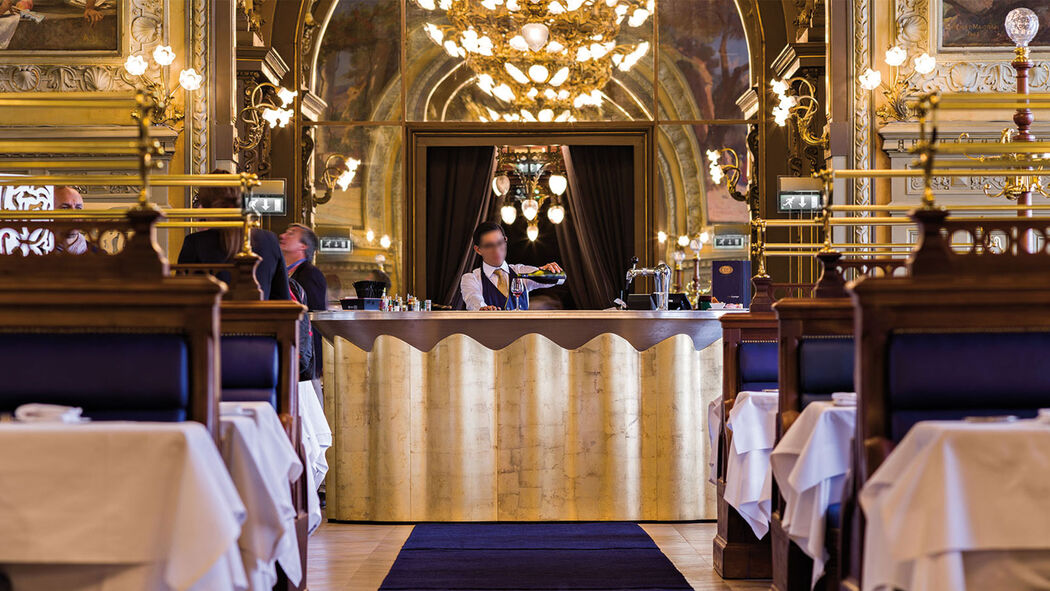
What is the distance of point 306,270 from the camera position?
637 cm

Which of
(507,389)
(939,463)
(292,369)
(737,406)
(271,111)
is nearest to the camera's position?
(939,463)

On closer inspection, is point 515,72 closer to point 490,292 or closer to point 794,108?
point 794,108

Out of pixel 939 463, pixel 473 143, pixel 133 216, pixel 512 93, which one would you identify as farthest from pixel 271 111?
pixel 939 463

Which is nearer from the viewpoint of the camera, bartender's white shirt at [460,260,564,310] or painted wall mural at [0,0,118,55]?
bartender's white shirt at [460,260,564,310]

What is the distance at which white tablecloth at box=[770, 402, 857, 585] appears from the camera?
11.1 ft

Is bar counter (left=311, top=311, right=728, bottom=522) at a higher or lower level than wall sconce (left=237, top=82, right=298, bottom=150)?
lower

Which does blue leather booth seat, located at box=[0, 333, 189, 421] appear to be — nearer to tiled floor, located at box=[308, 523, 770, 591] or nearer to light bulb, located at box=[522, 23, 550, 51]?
tiled floor, located at box=[308, 523, 770, 591]

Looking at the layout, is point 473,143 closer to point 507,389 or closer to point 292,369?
point 507,389

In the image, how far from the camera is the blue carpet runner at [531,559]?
4.46 metres

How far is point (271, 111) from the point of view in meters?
8.73

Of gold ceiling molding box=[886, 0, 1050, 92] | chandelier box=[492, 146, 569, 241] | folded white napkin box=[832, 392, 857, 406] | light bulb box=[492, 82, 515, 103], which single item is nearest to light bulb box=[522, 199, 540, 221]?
chandelier box=[492, 146, 569, 241]

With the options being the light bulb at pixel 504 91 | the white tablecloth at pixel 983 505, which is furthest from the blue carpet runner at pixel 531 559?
the light bulb at pixel 504 91

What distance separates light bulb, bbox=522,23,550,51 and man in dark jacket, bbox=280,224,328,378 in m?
3.04

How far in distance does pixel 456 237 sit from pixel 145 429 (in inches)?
356
